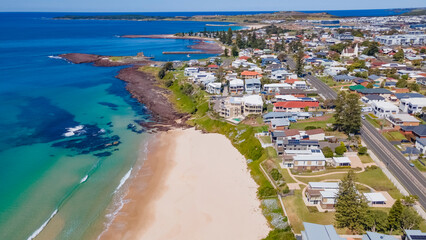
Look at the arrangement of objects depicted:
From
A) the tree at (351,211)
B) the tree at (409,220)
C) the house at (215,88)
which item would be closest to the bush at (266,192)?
the tree at (351,211)

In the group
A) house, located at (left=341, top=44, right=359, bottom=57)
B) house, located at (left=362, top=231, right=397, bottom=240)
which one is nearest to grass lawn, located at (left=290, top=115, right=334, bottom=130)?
house, located at (left=362, top=231, right=397, bottom=240)

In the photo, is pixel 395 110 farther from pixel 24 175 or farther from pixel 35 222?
pixel 24 175

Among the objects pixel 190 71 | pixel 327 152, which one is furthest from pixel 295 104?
pixel 190 71

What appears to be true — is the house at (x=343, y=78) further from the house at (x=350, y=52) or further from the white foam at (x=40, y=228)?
the white foam at (x=40, y=228)

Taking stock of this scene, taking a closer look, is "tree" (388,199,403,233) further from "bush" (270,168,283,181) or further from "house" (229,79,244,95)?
"house" (229,79,244,95)

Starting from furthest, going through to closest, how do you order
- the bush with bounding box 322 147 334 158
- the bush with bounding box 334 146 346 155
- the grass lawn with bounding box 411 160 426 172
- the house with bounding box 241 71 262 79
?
the house with bounding box 241 71 262 79, the bush with bounding box 334 146 346 155, the bush with bounding box 322 147 334 158, the grass lawn with bounding box 411 160 426 172

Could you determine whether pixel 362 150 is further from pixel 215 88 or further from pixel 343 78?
pixel 343 78
